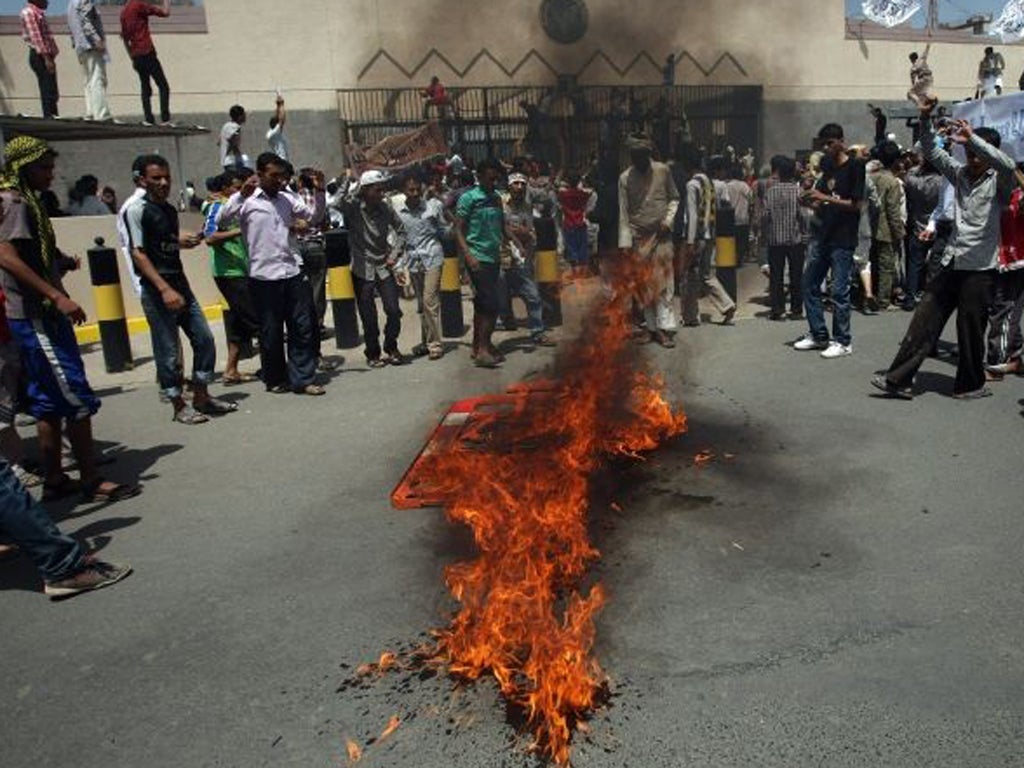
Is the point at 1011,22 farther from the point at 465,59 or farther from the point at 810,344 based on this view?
the point at 465,59

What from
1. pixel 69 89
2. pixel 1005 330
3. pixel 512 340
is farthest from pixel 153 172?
pixel 69 89

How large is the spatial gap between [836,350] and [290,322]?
4.69 metres

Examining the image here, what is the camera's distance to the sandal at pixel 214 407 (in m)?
6.30

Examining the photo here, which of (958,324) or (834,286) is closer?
(958,324)

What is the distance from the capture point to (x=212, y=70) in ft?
56.4

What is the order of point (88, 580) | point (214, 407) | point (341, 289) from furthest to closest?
point (341, 289), point (214, 407), point (88, 580)

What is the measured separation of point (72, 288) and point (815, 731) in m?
9.75

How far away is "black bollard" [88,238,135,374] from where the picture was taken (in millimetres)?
7930

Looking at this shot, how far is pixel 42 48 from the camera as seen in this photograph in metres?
11.6

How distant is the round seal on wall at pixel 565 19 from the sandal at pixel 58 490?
4599mm

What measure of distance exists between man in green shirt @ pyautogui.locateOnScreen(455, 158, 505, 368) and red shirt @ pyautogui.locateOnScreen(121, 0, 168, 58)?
262 inches

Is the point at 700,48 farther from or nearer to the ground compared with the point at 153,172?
farther from the ground

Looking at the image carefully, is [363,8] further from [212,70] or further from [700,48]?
[212,70]

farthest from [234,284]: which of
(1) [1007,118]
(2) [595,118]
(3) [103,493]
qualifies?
(1) [1007,118]
